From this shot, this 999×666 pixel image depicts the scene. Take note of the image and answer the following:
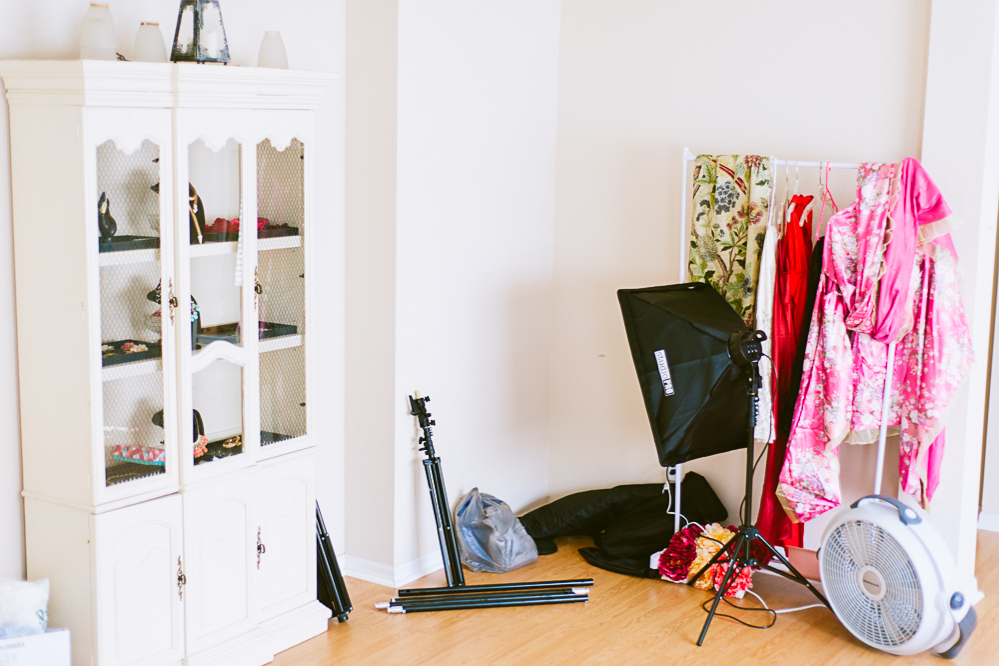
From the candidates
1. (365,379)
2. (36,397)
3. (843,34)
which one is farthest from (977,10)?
(36,397)

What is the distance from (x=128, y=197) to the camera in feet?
8.39

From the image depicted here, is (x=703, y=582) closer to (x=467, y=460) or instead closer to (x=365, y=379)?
(x=467, y=460)

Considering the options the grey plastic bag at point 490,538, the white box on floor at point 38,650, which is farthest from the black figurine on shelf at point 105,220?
the grey plastic bag at point 490,538

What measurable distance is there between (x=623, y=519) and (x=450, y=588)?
82 cm

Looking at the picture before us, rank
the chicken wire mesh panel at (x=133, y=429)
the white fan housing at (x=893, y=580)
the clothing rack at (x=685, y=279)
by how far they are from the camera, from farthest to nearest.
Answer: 1. the clothing rack at (x=685, y=279)
2. the white fan housing at (x=893, y=580)
3. the chicken wire mesh panel at (x=133, y=429)

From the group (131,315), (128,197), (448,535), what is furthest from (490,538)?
(128,197)

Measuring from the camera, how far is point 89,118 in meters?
2.41

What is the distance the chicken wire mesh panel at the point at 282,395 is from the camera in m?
2.99

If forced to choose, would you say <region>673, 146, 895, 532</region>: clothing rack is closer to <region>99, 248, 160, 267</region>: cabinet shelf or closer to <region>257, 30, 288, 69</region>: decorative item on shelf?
<region>257, 30, 288, 69</region>: decorative item on shelf

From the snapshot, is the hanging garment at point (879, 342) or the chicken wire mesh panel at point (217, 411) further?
the hanging garment at point (879, 342)

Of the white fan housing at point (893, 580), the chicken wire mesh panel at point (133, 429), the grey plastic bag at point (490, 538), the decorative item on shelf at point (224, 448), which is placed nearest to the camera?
the chicken wire mesh panel at point (133, 429)

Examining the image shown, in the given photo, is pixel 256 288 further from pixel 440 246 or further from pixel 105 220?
Result: pixel 440 246

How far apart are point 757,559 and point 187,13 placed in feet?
8.37

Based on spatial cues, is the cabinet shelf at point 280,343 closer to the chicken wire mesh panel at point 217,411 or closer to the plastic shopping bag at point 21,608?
the chicken wire mesh panel at point 217,411
